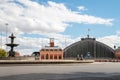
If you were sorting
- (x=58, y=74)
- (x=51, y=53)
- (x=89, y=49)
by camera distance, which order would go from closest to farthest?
(x=58, y=74) → (x=51, y=53) → (x=89, y=49)

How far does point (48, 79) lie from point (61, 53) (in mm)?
136059

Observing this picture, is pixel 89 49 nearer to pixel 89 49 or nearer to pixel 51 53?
pixel 89 49

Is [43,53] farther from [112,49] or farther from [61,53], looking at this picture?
[112,49]

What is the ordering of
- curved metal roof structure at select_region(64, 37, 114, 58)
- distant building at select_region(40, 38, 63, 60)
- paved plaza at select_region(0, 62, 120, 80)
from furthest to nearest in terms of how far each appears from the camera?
curved metal roof structure at select_region(64, 37, 114, 58) → distant building at select_region(40, 38, 63, 60) → paved plaza at select_region(0, 62, 120, 80)

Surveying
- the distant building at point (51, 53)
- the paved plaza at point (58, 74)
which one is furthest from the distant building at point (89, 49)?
the paved plaza at point (58, 74)

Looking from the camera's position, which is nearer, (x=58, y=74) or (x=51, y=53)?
(x=58, y=74)

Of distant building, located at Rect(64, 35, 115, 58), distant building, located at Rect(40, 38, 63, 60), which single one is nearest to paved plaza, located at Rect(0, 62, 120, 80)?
distant building, located at Rect(40, 38, 63, 60)

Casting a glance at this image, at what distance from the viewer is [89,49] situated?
172 metres

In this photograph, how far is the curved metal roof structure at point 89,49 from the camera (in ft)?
563

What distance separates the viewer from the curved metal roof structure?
171750 millimetres

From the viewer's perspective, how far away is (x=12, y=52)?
278 ft

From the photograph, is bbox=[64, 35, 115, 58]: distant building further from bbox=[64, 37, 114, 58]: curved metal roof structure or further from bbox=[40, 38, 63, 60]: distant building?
bbox=[40, 38, 63, 60]: distant building

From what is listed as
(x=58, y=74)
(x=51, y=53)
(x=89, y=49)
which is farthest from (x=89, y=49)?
(x=58, y=74)


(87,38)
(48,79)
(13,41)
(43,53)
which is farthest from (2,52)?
(48,79)
